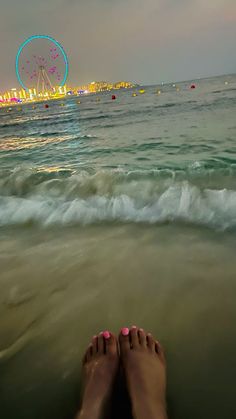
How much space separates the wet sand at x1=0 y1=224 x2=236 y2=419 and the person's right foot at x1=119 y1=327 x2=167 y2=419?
84 mm

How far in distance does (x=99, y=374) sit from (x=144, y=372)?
28 cm

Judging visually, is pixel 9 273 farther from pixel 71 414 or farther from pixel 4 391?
pixel 71 414

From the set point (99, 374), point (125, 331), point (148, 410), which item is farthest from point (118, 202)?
point (148, 410)

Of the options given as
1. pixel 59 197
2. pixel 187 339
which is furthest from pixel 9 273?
pixel 59 197

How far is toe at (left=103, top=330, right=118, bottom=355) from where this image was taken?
2050 millimetres

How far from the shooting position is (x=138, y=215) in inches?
170

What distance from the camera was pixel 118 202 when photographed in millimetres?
4777

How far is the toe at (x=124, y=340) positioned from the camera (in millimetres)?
2067

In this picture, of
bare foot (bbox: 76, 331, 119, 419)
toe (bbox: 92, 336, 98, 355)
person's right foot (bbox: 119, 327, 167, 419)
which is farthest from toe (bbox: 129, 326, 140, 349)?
toe (bbox: 92, 336, 98, 355)

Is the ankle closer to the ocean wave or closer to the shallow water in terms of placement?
the shallow water

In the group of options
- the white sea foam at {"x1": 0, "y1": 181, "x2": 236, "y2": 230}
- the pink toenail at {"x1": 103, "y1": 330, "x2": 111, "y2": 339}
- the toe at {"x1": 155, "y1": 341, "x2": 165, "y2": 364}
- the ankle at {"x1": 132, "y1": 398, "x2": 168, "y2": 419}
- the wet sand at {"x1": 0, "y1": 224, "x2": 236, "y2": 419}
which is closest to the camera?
the ankle at {"x1": 132, "y1": 398, "x2": 168, "y2": 419}

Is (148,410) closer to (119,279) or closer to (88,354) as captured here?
(88,354)

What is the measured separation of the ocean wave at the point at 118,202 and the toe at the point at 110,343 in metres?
2.10

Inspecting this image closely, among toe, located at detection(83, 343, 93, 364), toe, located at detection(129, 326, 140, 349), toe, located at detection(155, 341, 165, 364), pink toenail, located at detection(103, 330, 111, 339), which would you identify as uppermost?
pink toenail, located at detection(103, 330, 111, 339)
